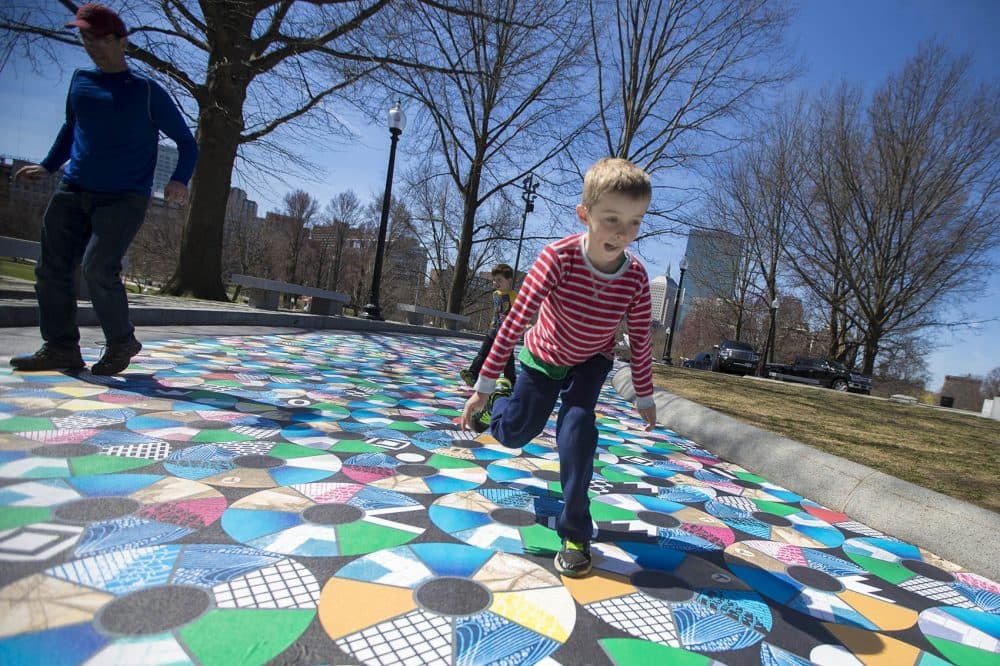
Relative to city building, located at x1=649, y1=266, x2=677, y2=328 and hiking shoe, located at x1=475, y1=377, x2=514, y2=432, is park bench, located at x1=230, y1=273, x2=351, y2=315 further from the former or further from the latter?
city building, located at x1=649, y1=266, x2=677, y2=328

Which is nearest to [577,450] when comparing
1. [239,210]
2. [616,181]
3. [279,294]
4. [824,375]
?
A: [616,181]

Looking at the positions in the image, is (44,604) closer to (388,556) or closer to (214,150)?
Result: (388,556)

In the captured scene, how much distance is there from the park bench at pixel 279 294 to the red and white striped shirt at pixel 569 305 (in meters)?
9.12

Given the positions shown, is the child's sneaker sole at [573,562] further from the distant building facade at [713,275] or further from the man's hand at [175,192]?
the distant building facade at [713,275]

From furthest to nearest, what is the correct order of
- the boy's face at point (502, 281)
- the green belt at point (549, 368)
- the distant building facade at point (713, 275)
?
1. the distant building facade at point (713, 275)
2. the boy's face at point (502, 281)
3. the green belt at point (549, 368)

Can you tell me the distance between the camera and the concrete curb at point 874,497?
2.48 metres

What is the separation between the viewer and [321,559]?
1688 millimetres

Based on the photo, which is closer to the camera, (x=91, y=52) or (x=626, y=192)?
(x=626, y=192)

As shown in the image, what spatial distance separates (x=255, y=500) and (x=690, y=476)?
108 inches

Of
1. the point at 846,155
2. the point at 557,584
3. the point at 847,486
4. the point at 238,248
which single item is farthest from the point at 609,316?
the point at 238,248

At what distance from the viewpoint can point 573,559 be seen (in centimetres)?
187

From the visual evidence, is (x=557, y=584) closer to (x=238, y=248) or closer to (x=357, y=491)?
(x=357, y=491)

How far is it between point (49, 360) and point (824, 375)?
27.5m

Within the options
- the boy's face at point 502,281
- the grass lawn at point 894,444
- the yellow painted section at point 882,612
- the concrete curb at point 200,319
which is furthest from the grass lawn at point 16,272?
the yellow painted section at point 882,612
